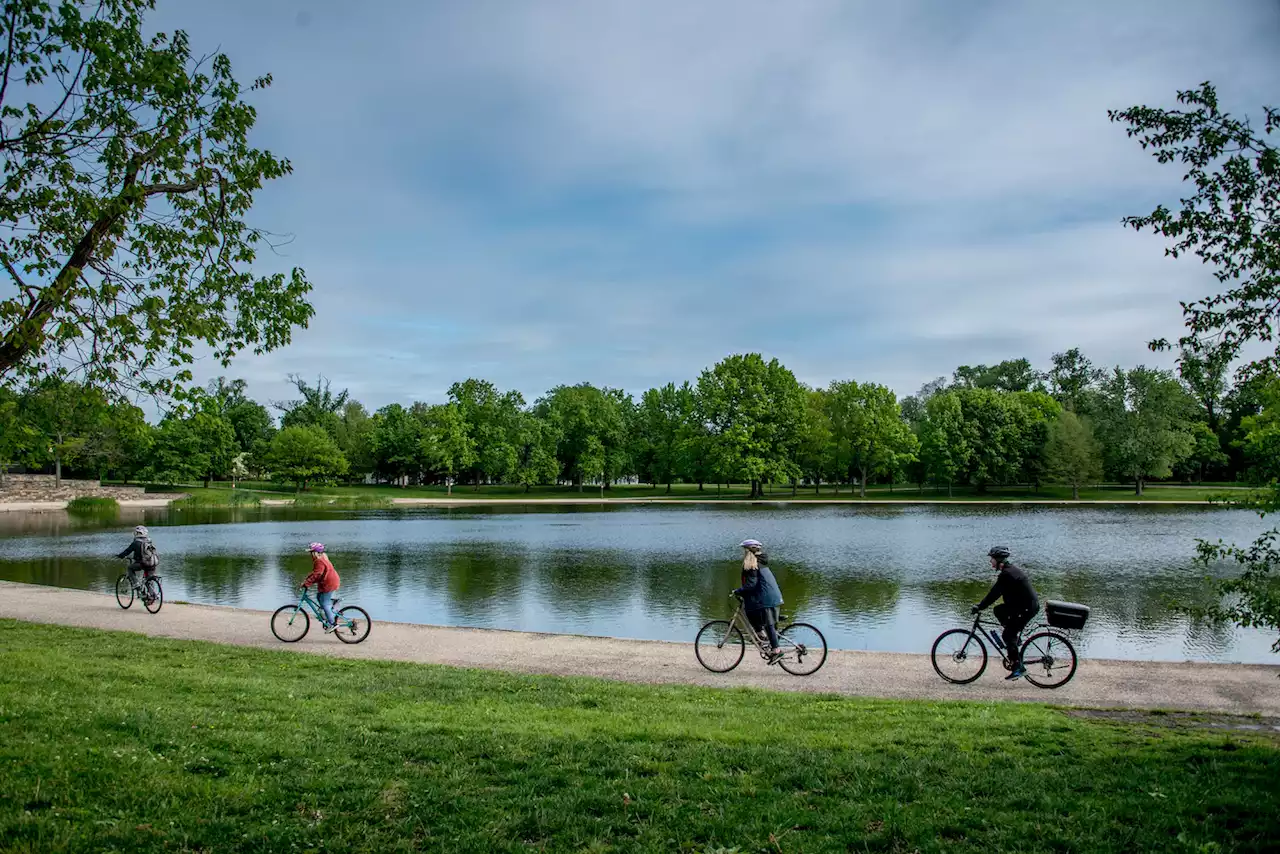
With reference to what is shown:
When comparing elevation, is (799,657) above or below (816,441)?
below

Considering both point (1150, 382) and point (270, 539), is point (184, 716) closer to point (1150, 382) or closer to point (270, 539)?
point (270, 539)

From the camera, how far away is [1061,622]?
11.0 m

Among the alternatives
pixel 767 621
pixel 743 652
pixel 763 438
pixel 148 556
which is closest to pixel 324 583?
pixel 148 556

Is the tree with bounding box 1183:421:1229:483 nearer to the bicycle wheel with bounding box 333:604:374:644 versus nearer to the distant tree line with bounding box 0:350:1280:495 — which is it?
the distant tree line with bounding box 0:350:1280:495

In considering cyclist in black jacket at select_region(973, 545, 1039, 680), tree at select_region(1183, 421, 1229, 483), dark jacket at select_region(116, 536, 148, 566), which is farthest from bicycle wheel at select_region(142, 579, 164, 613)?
tree at select_region(1183, 421, 1229, 483)

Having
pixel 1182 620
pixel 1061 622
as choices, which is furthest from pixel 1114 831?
pixel 1182 620

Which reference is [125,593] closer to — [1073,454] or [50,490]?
[50,490]

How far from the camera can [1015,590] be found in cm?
1123

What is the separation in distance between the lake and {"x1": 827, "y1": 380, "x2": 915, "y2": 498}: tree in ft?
98.6

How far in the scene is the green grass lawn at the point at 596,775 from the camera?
5.14 m

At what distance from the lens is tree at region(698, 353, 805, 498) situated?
3184 inches

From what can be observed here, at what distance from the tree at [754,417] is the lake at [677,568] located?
27474 mm

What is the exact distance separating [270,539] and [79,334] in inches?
1421

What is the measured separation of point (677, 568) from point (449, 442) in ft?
224
